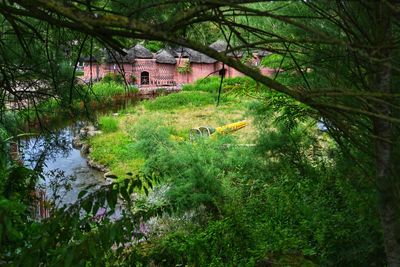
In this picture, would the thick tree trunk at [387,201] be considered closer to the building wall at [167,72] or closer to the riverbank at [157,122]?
the riverbank at [157,122]

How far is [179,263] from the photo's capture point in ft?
11.4

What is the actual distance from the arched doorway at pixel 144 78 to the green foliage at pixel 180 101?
4.82 meters

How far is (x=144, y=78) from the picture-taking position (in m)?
22.9

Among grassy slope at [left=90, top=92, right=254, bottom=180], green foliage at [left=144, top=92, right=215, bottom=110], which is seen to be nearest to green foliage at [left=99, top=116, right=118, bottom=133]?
grassy slope at [left=90, top=92, right=254, bottom=180]

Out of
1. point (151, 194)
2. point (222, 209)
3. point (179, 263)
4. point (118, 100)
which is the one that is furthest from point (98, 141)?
point (179, 263)

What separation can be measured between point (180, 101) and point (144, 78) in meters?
5.74

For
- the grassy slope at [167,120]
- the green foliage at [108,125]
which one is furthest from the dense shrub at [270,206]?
the green foliage at [108,125]

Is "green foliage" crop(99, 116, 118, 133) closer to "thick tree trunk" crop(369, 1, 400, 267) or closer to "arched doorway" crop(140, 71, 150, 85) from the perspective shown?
"arched doorway" crop(140, 71, 150, 85)

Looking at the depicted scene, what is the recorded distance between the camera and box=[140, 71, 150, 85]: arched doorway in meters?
22.8

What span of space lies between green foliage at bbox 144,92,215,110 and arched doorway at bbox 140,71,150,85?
4.82 metres

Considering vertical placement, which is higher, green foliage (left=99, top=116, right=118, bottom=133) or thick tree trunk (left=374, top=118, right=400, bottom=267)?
thick tree trunk (left=374, top=118, right=400, bottom=267)

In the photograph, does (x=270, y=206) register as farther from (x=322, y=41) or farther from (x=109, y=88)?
(x=109, y=88)

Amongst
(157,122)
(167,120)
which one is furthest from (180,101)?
(157,122)

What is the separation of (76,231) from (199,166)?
4665mm
